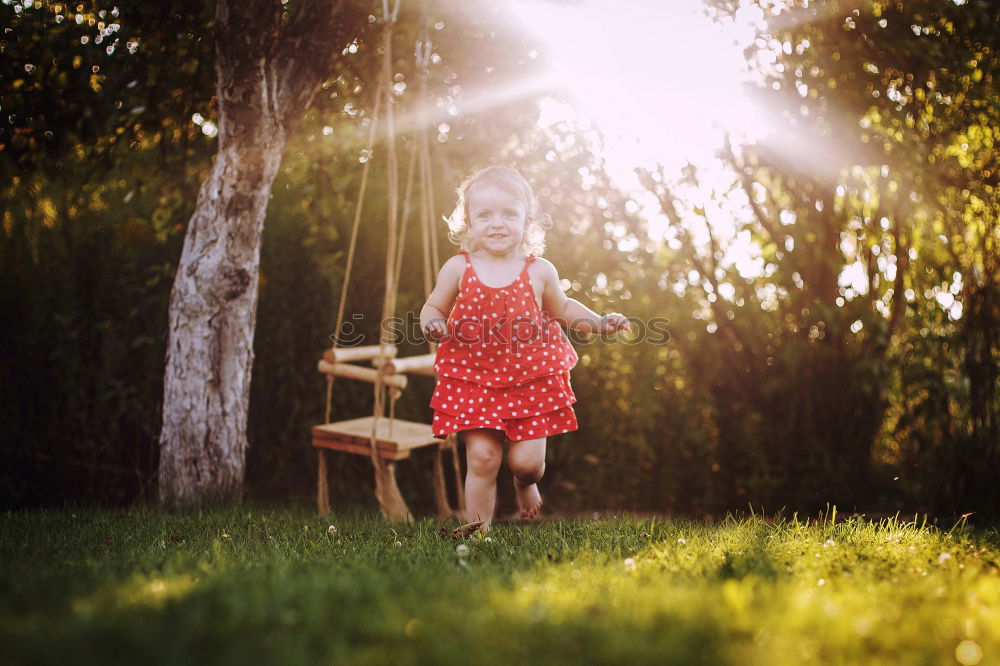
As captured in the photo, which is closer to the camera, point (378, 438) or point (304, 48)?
point (378, 438)

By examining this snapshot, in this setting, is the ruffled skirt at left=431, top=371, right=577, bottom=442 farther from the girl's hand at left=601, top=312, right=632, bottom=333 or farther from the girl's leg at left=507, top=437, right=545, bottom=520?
the girl's hand at left=601, top=312, right=632, bottom=333

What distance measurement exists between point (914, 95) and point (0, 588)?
4562 mm

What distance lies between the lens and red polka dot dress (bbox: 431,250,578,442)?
320 centimetres

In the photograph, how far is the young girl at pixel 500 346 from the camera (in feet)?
10.5

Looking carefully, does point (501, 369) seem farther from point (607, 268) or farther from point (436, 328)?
point (607, 268)

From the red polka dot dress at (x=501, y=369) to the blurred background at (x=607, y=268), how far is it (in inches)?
54.0

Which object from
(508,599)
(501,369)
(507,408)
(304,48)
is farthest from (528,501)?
(304,48)

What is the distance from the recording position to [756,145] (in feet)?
14.6

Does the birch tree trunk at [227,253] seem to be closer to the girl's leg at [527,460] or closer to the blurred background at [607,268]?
the blurred background at [607,268]

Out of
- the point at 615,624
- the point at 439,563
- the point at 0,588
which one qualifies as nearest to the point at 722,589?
the point at 615,624

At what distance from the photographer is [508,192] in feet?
10.9

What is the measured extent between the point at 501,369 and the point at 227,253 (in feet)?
5.61

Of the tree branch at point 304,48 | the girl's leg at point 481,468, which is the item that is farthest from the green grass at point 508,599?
the tree branch at point 304,48

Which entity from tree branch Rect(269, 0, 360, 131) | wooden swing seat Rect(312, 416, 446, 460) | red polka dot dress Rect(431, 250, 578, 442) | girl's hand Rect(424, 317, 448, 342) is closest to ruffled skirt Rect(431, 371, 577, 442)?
red polka dot dress Rect(431, 250, 578, 442)
